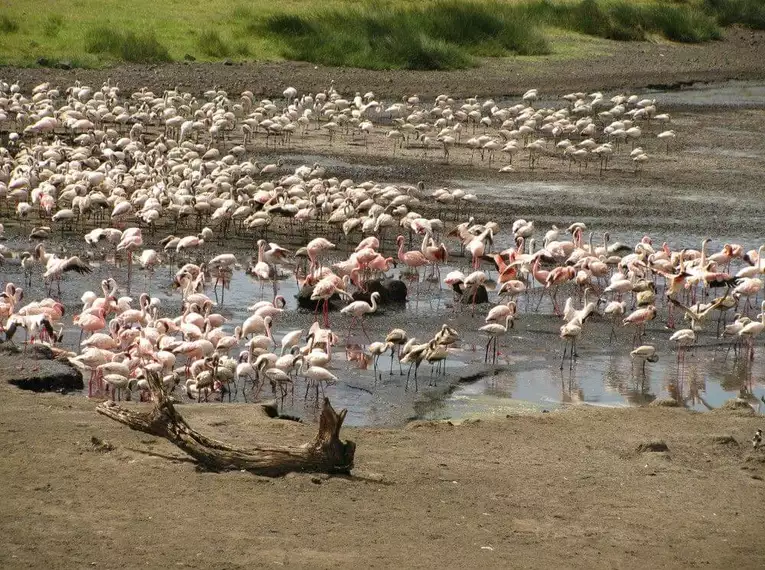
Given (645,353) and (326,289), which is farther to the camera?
(326,289)

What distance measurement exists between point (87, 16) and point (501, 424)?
29639mm

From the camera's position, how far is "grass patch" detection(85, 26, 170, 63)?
3522 centimetres

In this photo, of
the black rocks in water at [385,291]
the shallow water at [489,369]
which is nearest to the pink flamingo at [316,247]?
the shallow water at [489,369]

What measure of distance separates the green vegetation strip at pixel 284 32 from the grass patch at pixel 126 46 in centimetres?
3

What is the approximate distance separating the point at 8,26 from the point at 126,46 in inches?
126

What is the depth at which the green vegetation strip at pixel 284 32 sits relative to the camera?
35.6m

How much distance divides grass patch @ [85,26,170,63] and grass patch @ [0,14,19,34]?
1.85m

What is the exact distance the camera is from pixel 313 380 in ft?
40.3

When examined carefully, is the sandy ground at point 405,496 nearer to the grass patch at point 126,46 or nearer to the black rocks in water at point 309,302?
the black rocks in water at point 309,302

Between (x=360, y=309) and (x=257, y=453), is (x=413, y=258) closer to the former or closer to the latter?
(x=360, y=309)

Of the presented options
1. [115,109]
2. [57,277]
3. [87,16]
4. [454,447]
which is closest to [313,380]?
[454,447]

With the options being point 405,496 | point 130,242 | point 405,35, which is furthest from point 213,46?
point 405,496

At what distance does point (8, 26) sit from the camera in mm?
35812

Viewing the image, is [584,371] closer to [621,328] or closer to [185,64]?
[621,328]
